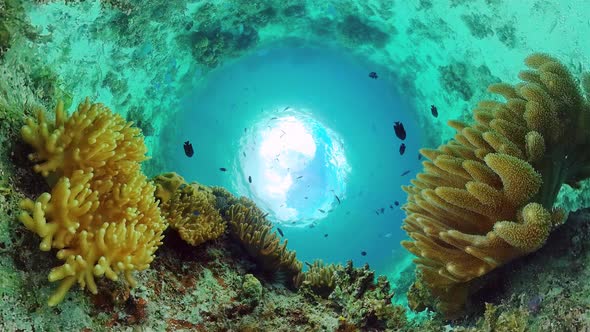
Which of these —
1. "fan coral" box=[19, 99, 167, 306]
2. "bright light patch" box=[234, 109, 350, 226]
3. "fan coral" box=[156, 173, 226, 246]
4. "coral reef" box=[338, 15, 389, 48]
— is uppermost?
"bright light patch" box=[234, 109, 350, 226]

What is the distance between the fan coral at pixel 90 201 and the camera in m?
2.63

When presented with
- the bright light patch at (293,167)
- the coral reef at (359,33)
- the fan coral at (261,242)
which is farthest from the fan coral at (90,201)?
the bright light patch at (293,167)

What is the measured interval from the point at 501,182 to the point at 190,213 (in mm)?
2907

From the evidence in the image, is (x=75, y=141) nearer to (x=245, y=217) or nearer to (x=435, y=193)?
(x=245, y=217)

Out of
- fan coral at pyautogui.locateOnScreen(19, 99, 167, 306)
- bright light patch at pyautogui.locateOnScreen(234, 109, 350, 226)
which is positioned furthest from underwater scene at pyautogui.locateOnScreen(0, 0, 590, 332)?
bright light patch at pyautogui.locateOnScreen(234, 109, 350, 226)

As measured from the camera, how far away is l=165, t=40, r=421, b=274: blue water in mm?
15750

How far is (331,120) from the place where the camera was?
1911 centimetres

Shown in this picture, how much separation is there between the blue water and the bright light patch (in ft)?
1.57

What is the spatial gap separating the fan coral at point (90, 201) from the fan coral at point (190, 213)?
742 millimetres

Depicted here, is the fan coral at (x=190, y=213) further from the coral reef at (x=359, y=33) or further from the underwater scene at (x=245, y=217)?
the coral reef at (x=359, y=33)

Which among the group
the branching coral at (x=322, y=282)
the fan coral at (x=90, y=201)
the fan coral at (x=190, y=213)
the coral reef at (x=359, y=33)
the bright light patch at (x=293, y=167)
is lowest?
the fan coral at (x=90, y=201)

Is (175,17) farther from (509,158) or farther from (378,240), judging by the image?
(378,240)

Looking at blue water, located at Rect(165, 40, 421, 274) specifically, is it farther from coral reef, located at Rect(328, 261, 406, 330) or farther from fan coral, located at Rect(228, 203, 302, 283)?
coral reef, located at Rect(328, 261, 406, 330)

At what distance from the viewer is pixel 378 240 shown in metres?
21.4
